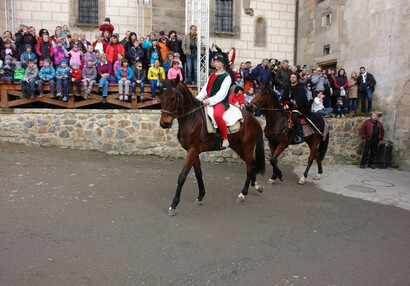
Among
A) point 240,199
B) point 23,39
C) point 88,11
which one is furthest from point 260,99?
point 88,11

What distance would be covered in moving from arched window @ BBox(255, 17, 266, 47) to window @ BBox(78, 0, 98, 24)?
25.3ft

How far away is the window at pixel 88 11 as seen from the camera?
1510cm

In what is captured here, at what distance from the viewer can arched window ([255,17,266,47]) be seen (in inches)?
672

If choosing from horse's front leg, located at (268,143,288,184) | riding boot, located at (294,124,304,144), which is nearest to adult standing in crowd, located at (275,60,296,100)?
riding boot, located at (294,124,304,144)

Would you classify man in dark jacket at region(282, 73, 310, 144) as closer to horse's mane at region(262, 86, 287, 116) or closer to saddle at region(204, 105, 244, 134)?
horse's mane at region(262, 86, 287, 116)

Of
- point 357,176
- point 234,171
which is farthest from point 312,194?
point 357,176

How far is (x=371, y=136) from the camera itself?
11961 millimetres

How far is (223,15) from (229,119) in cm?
1189

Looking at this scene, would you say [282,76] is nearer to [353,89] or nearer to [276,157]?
[353,89]

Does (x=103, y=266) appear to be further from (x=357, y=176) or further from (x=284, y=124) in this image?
(x=357, y=176)

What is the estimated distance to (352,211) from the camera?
650 cm

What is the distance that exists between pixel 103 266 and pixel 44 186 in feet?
11.7

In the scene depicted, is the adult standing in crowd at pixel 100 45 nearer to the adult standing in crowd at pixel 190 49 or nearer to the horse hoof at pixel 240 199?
the adult standing in crowd at pixel 190 49

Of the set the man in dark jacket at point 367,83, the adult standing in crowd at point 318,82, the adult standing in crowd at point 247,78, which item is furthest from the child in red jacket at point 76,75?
the man in dark jacket at point 367,83
